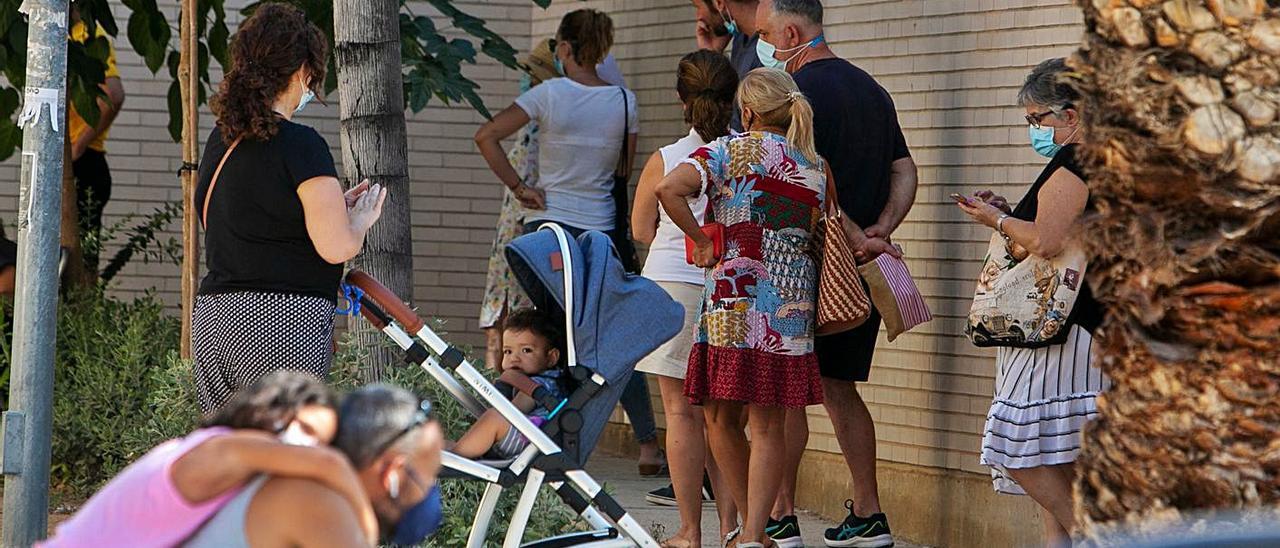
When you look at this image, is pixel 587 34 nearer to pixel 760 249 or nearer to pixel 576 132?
pixel 576 132

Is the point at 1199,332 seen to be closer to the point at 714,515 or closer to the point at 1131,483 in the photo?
the point at 1131,483

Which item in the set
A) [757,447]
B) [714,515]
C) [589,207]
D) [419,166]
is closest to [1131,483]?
[757,447]

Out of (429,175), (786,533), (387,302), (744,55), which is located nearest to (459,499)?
(387,302)

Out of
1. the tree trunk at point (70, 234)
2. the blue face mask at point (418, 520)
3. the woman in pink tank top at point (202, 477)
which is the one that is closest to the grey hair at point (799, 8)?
the tree trunk at point (70, 234)

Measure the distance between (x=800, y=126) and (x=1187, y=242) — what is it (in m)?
2.23

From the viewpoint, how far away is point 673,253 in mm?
6688

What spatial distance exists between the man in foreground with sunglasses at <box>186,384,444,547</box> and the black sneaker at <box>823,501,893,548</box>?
3969mm

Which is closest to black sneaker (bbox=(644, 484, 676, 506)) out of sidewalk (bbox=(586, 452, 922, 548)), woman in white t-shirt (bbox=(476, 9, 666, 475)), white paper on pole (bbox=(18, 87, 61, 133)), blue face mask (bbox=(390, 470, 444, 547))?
sidewalk (bbox=(586, 452, 922, 548))

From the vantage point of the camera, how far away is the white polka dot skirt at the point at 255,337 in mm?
5137

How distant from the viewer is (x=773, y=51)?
6.95 meters

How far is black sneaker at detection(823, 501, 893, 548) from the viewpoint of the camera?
6715 millimetres

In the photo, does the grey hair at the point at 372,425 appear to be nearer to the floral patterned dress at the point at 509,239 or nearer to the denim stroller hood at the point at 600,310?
the denim stroller hood at the point at 600,310

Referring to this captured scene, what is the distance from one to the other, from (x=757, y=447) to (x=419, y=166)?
4.00 meters

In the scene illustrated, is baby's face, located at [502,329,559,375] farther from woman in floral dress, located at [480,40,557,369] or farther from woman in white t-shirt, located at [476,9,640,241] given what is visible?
woman in floral dress, located at [480,40,557,369]
